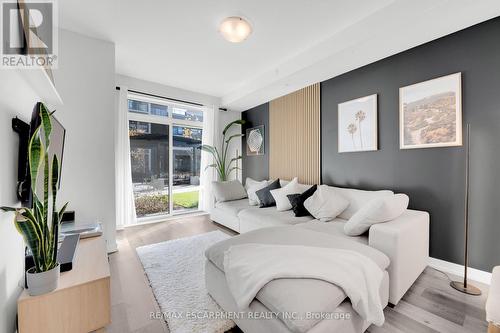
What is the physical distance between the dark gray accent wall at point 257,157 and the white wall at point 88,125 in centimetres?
285

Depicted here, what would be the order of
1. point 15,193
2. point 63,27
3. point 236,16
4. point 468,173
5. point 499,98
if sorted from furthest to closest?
point 63,27 < point 236,16 < point 468,173 < point 499,98 < point 15,193

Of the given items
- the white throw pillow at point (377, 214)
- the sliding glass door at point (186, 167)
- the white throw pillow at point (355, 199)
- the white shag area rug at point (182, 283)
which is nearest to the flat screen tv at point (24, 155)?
the white shag area rug at point (182, 283)

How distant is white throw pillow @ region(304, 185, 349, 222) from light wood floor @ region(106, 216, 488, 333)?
0.98 m

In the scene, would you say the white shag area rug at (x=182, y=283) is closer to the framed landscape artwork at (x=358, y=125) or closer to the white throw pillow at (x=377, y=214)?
the white throw pillow at (x=377, y=214)

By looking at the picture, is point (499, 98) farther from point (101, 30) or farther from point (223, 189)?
point (101, 30)

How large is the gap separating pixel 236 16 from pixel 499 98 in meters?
2.65

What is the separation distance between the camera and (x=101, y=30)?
2.43 m

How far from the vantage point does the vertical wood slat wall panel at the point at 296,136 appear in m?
3.49

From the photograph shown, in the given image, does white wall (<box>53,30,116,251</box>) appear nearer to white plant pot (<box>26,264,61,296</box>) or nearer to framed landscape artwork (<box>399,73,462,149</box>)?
white plant pot (<box>26,264,61,296</box>)

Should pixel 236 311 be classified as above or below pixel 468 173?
below

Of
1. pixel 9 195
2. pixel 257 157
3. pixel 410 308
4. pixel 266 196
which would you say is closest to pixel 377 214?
pixel 410 308

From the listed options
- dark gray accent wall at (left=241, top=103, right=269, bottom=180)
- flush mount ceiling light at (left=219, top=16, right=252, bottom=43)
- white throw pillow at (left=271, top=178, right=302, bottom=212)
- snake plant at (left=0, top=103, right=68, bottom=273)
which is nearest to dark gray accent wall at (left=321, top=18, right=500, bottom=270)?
white throw pillow at (left=271, top=178, right=302, bottom=212)

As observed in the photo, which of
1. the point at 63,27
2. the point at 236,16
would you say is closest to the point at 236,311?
the point at 236,16

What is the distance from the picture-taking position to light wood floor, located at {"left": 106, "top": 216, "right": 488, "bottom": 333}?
1444mm
